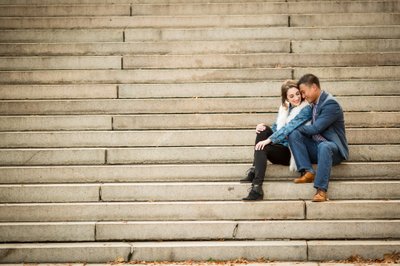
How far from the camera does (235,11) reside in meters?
9.78

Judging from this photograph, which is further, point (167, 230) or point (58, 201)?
point (58, 201)

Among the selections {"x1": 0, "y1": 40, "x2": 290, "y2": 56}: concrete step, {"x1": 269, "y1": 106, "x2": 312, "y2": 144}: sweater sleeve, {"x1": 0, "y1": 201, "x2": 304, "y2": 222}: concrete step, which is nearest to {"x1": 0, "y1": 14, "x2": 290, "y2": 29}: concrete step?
{"x1": 0, "y1": 40, "x2": 290, "y2": 56}: concrete step

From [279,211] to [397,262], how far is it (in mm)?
1404

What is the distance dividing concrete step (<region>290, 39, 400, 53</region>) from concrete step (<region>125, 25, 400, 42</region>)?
24 cm

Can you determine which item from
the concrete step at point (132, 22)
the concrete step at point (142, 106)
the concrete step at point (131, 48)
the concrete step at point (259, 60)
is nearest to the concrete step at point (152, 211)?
the concrete step at point (142, 106)

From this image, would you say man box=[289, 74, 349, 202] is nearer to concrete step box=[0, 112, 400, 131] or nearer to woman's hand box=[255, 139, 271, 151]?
woman's hand box=[255, 139, 271, 151]

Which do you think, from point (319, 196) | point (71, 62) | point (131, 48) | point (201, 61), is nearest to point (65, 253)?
point (319, 196)

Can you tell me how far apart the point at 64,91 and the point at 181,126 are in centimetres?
198

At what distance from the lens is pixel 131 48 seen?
8.93 meters

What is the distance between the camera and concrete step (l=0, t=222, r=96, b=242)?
248 inches

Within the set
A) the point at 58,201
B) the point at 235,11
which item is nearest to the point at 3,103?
the point at 58,201

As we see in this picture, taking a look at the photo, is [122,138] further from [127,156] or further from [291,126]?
[291,126]

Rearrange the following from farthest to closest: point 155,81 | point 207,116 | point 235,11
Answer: point 235,11 < point 155,81 < point 207,116

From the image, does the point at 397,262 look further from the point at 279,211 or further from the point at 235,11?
the point at 235,11
